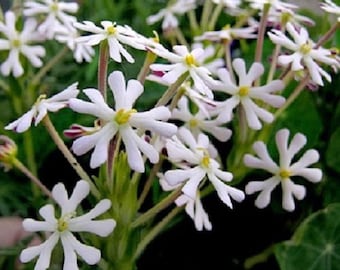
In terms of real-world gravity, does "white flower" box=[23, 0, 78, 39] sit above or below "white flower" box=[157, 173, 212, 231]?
above

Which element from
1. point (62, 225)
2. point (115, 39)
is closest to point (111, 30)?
point (115, 39)

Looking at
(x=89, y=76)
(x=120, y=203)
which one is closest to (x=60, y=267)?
(x=120, y=203)

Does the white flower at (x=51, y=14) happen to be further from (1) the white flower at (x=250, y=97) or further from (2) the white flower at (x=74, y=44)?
(1) the white flower at (x=250, y=97)

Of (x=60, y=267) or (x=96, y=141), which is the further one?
(x=60, y=267)

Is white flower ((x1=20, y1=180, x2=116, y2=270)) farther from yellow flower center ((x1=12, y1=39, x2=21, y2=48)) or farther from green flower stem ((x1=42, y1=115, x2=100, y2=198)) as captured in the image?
yellow flower center ((x1=12, y1=39, x2=21, y2=48))

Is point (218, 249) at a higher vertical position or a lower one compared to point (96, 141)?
lower

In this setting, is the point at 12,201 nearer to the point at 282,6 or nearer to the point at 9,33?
the point at 9,33

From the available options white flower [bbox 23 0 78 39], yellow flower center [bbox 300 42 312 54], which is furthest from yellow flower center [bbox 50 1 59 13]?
yellow flower center [bbox 300 42 312 54]

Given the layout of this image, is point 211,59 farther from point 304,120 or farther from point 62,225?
point 62,225
